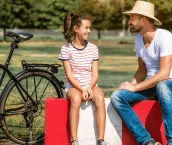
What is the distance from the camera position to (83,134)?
18.4 feet

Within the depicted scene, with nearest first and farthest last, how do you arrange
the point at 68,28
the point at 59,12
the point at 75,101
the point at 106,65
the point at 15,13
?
the point at 75,101
the point at 68,28
the point at 106,65
the point at 15,13
the point at 59,12

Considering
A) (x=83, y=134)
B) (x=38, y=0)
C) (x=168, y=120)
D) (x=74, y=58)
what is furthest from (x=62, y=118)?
(x=38, y=0)

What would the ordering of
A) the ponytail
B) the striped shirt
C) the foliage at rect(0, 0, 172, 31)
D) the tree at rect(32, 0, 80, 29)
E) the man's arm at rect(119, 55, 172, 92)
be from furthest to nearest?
the tree at rect(32, 0, 80, 29) → the foliage at rect(0, 0, 172, 31) → the ponytail → the striped shirt → the man's arm at rect(119, 55, 172, 92)

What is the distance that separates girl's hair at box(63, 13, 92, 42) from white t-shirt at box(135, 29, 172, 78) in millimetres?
639

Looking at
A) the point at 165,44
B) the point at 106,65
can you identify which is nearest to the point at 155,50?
the point at 165,44

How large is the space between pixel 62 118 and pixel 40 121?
949 millimetres

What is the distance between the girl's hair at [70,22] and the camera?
5.83m

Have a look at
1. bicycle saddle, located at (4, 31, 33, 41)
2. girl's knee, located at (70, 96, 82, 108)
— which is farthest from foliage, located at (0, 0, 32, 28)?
girl's knee, located at (70, 96, 82, 108)

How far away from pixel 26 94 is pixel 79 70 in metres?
0.73

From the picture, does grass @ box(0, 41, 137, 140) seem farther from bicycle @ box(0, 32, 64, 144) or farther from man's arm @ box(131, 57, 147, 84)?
man's arm @ box(131, 57, 147, 84)

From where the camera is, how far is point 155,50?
5617 millimetres

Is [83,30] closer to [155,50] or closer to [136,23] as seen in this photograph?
[136,23]

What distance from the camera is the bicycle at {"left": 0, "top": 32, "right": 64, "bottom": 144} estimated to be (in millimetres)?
5988

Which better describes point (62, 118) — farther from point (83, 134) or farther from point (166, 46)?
point (166, 46)
